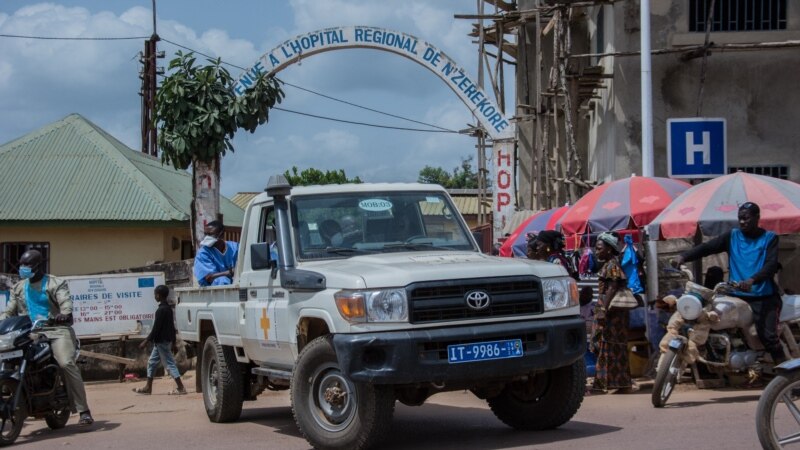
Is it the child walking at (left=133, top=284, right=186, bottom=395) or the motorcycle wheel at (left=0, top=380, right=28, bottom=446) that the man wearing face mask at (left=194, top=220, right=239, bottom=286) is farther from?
the child walking at (left=133, top=284, right=186, bottom=395)

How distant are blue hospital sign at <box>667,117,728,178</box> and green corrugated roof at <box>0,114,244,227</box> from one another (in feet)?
45.9

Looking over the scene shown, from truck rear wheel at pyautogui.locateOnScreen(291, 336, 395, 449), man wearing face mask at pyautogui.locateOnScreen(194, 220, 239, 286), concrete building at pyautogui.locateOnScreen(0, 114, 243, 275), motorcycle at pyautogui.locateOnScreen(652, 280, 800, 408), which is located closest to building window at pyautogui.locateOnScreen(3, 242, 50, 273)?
concrete building at pyautogui.locateOnScreen(0, 114, 243, 275)

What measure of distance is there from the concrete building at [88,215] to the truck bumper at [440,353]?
18.0 metres

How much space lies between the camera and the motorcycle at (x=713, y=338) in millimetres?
10180

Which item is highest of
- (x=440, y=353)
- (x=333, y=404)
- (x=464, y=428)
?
(x=440, y=353)

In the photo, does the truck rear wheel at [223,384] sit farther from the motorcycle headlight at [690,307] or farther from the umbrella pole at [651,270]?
the umbrella pole at [651,270]

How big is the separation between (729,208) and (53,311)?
723cm

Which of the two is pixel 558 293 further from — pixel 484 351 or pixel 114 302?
pixel 114 302

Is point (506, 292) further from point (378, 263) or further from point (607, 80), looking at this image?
point (607, 80)

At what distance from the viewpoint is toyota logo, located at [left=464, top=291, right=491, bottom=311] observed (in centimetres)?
779

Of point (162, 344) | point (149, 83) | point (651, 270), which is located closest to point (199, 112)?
point (162, 344)

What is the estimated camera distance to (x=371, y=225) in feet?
29.9

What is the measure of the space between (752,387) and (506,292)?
4.91 meters

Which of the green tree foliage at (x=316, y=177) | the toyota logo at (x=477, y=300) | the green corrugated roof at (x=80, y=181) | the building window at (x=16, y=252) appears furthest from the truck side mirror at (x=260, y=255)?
the green tree foliage at (x=316, y=177)
